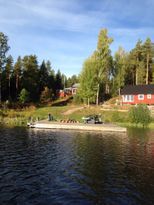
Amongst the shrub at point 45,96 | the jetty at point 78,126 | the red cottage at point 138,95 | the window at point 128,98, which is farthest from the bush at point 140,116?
the shrub at point 45,96

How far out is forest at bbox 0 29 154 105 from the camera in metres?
83.0

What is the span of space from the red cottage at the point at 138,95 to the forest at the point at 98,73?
28.9 feet

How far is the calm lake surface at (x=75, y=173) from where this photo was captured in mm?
17391

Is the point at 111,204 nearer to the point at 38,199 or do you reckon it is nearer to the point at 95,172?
the point at 38,199

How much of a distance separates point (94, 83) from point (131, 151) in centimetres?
4977

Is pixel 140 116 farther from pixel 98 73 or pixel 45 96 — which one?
pixel 45 96

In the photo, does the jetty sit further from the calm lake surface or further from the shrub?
the shrub

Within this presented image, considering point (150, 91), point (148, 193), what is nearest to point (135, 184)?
point (148, 193)

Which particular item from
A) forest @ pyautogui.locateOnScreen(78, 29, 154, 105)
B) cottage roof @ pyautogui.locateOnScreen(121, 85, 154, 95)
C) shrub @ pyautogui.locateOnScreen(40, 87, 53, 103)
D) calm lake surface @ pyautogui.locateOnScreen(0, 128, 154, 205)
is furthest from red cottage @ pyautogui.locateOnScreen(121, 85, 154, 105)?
calm lake surface @ pyautogui.locateOnScreen(0, 128, 154, 205)

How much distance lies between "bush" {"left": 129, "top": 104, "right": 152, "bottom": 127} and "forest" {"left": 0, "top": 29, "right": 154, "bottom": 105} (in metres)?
18.5

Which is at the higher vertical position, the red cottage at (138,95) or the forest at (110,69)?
the forest at (110,69)

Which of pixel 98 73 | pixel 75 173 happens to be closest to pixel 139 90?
pixel 98 73

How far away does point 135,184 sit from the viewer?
67.2 feet

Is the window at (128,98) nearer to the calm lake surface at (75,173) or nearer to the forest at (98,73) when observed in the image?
the forest at (98,73)
